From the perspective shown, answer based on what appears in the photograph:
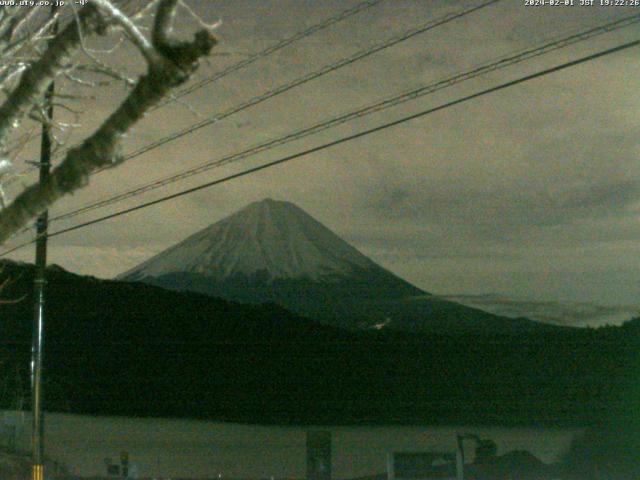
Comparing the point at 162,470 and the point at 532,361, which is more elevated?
the point at 532,361

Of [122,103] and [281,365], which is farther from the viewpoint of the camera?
[281,365]

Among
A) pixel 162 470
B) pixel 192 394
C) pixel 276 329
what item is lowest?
pixel 162 470

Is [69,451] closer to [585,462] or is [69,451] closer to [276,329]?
[276,329]

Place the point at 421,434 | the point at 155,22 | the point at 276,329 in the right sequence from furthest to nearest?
1. the point at 276,329
2. the point at 421,434
3. the point at 155,22

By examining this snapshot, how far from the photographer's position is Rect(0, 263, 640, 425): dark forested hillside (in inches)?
853

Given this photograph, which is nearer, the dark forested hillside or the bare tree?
the bare tree

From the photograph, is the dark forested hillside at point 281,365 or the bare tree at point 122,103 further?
the dark forested hillside at point 281,365

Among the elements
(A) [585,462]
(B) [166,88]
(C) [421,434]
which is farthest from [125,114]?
(C) [421,434]

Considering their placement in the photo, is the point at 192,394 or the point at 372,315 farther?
the point at 372,315

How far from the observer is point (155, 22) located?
3.34 m

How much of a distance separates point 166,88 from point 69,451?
22182 millimetres

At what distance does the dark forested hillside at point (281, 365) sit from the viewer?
21672 millimetres

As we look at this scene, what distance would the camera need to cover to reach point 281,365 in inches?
994

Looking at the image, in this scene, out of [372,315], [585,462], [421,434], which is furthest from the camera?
[372,315]
